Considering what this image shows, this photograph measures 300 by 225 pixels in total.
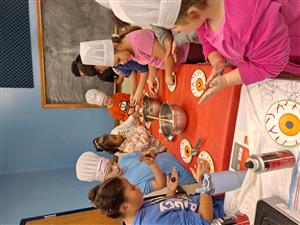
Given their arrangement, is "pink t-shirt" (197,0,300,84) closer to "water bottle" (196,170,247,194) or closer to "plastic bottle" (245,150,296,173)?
"plastic bottle" (245,150,296,173)

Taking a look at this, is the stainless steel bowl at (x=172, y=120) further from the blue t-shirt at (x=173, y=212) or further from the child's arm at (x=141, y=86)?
the child's arm at (x=141, y=86)

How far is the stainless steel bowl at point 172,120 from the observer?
3.97ft

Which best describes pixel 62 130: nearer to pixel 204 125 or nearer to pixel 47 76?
pixel 47 76

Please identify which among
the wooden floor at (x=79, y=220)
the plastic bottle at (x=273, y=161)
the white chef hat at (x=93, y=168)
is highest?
the plastic bottle at (x=273, y=161)

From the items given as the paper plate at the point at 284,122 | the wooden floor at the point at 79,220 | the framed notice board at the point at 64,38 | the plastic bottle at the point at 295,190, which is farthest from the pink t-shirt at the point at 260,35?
the framed notice board at the point at 64,38

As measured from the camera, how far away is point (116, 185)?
1141 mm

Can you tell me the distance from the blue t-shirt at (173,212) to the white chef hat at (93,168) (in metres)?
0.52

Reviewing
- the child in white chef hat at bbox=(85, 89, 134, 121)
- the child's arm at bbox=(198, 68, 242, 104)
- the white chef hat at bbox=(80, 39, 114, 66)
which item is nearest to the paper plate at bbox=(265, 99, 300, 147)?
the child's arm at bbox=(198, 68, 242, 104)

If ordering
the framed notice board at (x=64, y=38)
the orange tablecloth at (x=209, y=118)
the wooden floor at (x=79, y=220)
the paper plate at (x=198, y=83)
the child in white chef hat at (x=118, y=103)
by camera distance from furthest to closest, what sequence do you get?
1. the framed notice board at (x=64, y=38)
2. the child in white chef hat at (x=118, y=103)
3. the wooden floor at (x=79, y=220)
4. the paper plate at (x=198, y=83)
5. the orange tablecloth at (x=209, y=118)

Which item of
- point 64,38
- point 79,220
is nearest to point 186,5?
point 79,220

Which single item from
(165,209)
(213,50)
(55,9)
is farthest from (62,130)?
(213,50)

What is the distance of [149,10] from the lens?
1.99 feet

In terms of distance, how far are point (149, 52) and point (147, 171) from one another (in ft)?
2.14

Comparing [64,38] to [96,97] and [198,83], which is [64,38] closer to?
[96,97]
